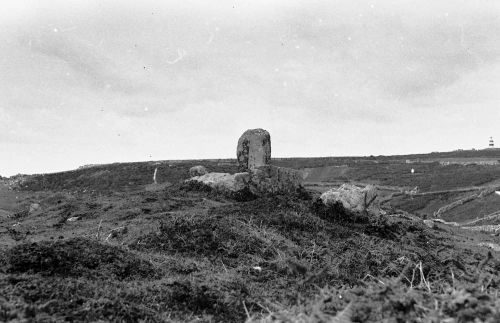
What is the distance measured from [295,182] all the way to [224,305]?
1651 cm

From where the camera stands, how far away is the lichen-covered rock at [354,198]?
19227 millimetres

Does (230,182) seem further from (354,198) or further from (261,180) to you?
(354,198)

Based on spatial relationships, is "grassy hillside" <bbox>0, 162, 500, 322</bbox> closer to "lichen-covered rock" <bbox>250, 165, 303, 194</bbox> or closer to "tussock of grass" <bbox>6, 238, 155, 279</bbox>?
"tussock of grass" <bbox>6, 238, 155, 279</bbox>

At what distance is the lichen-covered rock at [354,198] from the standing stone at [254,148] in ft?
25.2

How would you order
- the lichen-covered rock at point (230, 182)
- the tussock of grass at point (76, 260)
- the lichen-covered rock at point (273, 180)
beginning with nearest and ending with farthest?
1. the tussock of grass at point (76, 260)
2. the lichen-covered rock at point (273, 180)
3. the lichen-covered rock at point (230, 182)

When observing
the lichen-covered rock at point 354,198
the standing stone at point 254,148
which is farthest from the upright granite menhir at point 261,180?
the standing stone at point 254,148

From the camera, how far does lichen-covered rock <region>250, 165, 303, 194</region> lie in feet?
71.7

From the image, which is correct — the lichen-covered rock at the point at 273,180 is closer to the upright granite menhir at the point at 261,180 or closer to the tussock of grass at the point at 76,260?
the upright granite menhir at the point at 261,180

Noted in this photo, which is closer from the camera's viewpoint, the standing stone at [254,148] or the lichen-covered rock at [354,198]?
the lichen-covered rock at [354,198]

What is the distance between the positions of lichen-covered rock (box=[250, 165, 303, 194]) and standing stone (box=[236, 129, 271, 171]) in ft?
16.7

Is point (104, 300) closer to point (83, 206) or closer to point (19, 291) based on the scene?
point (19, 291)

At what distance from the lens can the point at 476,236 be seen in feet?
86.1

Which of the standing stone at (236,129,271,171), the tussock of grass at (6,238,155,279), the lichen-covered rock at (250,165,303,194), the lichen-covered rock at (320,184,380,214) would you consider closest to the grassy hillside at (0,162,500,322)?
the tussock of grass at (6,238,155,279)

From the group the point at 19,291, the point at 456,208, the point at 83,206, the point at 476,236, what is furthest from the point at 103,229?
the point at 456,208
